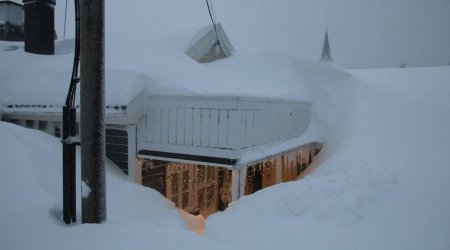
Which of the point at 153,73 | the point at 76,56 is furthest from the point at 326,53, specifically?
the point at 76,56

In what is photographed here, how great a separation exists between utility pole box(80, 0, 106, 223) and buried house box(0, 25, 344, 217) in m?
4.64

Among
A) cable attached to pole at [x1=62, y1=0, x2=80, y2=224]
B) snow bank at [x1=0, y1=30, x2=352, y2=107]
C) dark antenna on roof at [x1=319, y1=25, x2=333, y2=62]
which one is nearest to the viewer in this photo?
cable attached to pole at [x1=62, y1=0, x2=80, y2=224]

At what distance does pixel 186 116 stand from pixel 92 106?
5119 millimetres

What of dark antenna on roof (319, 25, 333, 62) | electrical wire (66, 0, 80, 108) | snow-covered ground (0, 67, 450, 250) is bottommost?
snow-covered ground (0, 67, 450, 250)

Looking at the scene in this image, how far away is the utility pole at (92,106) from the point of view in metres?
3.39

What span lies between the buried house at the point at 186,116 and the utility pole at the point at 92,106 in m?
4.64

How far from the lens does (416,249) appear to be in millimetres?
4180

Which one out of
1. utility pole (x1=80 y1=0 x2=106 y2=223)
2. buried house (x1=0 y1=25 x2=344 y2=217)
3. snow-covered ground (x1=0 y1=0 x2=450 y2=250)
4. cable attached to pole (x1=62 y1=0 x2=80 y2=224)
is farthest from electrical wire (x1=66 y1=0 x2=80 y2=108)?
buried house (x1=0 y1=25 x2=344 y2=217)

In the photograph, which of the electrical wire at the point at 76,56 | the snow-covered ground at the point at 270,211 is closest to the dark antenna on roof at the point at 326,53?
the snow-covered ground at the point at 270,211

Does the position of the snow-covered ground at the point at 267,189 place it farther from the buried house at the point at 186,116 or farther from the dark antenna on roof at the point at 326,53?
the dark antenna on roof at the point at 326,53

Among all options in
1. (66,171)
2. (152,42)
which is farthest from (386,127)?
(66,171)

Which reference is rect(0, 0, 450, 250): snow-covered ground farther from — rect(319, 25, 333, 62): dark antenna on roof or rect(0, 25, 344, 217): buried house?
rect(319, 25, 333, 62): dark antenna on roof

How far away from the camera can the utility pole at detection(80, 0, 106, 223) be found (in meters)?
3.39

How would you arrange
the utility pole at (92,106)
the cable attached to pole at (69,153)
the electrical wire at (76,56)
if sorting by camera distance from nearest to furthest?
the utility pole at (92,106), the electrical wire at (76,56), the cable attached to pole at (69,153)
